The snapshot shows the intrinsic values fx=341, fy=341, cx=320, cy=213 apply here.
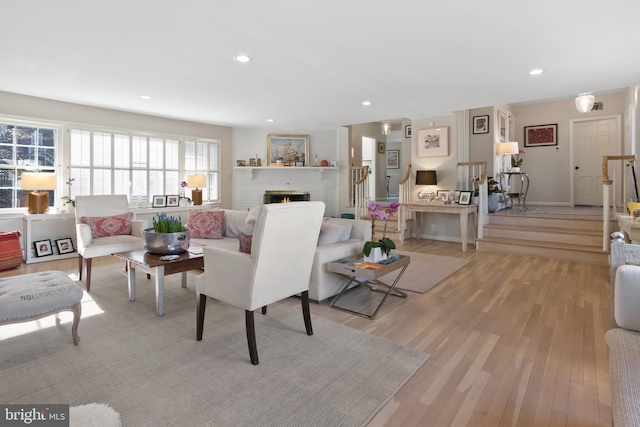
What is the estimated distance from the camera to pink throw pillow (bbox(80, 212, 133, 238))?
417 cm

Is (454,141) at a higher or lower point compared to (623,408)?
higher

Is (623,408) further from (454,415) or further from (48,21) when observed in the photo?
(48,21)

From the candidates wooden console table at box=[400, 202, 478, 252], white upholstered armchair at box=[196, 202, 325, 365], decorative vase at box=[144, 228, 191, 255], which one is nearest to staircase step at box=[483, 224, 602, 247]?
wooden console table at box=[400, 202, 478, 252]

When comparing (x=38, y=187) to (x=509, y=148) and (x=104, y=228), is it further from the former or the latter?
(x=509, y=148)

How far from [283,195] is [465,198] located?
3961 mm

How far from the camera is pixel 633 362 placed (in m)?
1.32

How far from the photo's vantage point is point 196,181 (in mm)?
6766

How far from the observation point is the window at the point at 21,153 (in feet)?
16.4

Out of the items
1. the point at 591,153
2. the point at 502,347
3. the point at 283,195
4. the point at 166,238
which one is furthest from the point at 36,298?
the point at 591,153

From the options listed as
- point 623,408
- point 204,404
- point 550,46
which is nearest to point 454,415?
point 623,408

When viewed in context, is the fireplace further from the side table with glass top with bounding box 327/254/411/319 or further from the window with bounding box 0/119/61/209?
the side table with glass top with bounding box 327/254/411/319

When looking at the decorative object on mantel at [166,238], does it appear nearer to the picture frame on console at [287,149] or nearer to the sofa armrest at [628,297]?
the sofa armrest at [628,297]

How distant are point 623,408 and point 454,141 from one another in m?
6.21

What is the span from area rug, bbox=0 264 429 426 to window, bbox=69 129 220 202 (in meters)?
3.74
